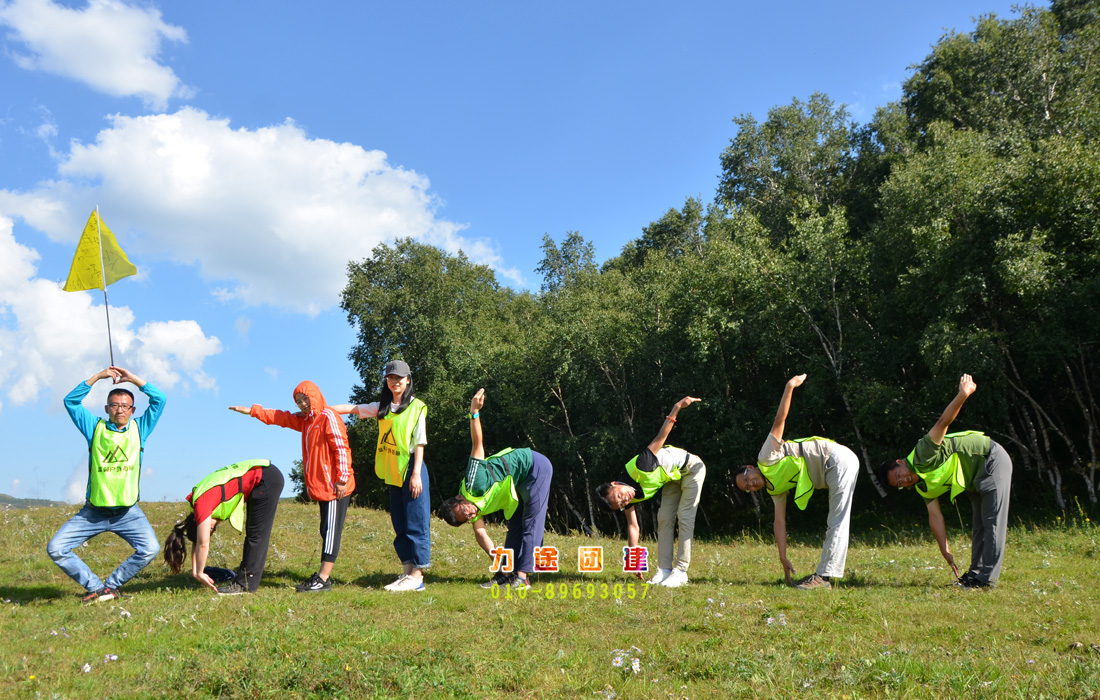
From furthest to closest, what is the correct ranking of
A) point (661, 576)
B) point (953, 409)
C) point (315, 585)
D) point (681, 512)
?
point (661, 576) < point (681, 512) < point (315, 585) < point (953, 409)

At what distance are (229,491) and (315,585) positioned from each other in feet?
5.30

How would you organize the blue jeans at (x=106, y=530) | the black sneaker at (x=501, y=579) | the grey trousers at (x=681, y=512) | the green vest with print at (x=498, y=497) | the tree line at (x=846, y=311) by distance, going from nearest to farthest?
the blue jeans at (x=106, y=530) < the green vest with print at (x=498, y=497) < the black sneaker at (x=501, y=579) < the grey trousers at (x=681, y=512) < the tree line at (x=846, y=311)

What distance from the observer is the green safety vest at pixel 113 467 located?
845 cm

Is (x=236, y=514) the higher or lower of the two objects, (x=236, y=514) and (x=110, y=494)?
the lower

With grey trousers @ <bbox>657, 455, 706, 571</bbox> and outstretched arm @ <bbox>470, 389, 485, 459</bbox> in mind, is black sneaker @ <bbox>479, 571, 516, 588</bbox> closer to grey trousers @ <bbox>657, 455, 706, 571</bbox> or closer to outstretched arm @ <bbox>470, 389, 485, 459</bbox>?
outstretched arm @ <bbox>470, 389, 485, 459</bbox>

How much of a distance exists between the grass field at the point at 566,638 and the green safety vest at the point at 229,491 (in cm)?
94

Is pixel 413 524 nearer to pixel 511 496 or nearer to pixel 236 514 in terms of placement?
pixel 511 496

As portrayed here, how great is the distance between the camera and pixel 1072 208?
742 inches

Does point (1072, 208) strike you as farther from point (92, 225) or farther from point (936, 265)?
point (92, 225)

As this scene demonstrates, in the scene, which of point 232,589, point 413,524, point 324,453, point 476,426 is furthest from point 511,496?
point 232,589

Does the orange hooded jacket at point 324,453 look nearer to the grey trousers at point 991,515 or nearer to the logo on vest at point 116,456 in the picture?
the logo on vest at point 116,456

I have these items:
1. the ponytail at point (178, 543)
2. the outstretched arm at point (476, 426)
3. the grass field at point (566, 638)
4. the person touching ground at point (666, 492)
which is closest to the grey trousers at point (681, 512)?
the person touching ground at point (666, 492)

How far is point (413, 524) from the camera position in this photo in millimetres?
9125

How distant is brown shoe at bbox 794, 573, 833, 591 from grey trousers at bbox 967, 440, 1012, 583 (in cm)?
180
